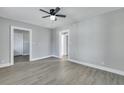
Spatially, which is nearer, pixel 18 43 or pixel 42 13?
pixel 42 13

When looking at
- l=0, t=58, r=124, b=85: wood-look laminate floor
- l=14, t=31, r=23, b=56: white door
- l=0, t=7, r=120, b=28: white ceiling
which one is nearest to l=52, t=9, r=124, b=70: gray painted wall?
l=0, t=7, r=120, b=28: white ceiling

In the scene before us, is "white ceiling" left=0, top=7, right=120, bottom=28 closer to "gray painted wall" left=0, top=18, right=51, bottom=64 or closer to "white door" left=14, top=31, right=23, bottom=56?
"gray painted wall" left=0, top=18, right=51, bottom=64

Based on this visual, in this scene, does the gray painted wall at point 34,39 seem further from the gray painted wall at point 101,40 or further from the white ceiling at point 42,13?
the gray painted wall at point 101,40

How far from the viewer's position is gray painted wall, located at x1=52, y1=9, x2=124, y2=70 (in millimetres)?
3163

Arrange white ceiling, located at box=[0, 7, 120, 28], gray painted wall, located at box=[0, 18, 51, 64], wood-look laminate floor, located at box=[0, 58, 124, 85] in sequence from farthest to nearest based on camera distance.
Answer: gray painted wall, located at box=[0, 18, 51, 64] → white ceiling, located at box=[0, 7, 120, 28] → wood-look laminate floor, located at box=[0, 58, 124, 85]

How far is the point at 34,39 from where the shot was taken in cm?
571

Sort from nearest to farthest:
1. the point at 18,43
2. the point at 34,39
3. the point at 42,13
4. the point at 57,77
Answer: the point at 57,77
the point at 42,13
the point at 34,39
the point at 18,43

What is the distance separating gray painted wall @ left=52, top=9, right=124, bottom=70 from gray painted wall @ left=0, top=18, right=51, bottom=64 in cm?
247

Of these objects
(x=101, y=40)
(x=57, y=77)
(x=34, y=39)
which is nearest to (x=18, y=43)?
(x=34, y=39)

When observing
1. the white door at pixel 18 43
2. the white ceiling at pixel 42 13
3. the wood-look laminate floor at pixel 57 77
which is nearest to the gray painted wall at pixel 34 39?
the white ceiling at pixel 42 13

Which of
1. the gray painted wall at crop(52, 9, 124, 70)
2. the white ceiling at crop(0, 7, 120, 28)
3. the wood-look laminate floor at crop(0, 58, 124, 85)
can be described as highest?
the white ceiling at crop(0, 7, 120, 28)

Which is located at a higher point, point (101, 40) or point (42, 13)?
point (42, 13)

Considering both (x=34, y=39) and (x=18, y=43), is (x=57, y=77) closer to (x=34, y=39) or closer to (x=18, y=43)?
(x=34, y=39)

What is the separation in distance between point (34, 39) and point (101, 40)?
14.0 ft
